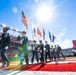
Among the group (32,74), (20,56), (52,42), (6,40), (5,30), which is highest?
(52,42)

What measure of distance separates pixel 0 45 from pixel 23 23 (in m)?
11.4

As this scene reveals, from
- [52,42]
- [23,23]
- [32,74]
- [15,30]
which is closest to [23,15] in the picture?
[23,23]

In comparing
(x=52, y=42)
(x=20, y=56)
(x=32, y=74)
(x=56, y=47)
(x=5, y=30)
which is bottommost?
(x=32, y=74)

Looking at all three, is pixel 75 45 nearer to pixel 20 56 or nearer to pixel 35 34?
pixel 35 34

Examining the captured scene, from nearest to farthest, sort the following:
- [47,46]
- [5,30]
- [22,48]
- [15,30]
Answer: [5,30] → [22,48] → [47,46] → [15,30]

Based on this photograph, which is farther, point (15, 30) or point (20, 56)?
point (15, 30)

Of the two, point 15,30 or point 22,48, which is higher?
point 15,30

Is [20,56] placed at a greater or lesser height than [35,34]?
lesser

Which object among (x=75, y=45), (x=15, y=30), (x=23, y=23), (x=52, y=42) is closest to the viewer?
(x=23, y=23)

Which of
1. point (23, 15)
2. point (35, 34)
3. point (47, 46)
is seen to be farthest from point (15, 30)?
point (47, 46)

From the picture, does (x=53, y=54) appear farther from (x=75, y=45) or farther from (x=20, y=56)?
(x=75, y=45)

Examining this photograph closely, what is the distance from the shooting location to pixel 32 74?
13.9 feet

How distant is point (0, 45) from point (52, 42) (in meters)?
22.2

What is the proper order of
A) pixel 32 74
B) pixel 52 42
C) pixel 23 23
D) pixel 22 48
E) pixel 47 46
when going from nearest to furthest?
pixel 32 74 → pixel 22 48 → pixel 47 46 → pixel 23 23 → pixel 52 42
